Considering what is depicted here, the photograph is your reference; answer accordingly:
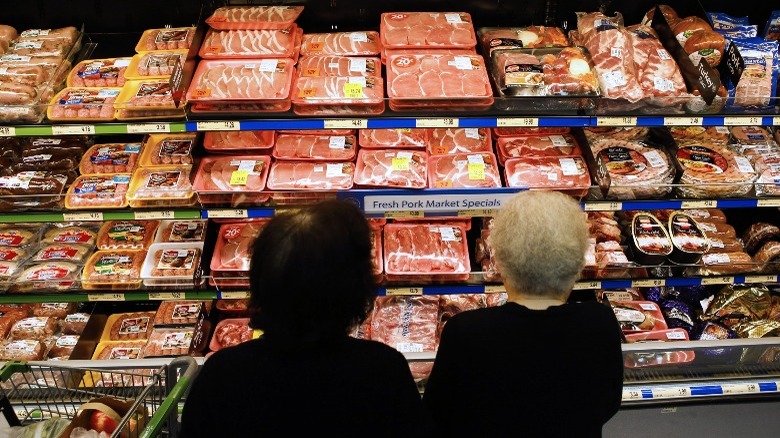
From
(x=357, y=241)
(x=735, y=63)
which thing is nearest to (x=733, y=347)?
(x=735, y=63)

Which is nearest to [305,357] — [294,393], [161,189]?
[294,393]

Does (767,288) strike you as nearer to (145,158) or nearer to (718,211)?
(718,211)

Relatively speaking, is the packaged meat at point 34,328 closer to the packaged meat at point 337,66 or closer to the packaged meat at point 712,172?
the packaged meat at point 337,66

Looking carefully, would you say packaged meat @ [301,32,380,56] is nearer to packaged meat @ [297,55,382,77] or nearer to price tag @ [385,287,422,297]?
packaged meat @ [297,55,382,77]

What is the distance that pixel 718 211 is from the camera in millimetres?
3781

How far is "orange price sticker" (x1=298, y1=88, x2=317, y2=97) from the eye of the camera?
117 inches

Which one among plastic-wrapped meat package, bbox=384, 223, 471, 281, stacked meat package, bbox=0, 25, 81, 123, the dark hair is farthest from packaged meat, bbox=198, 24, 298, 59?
the dark hair

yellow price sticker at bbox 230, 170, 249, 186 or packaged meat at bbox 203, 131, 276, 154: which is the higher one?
packaged meat at bbox 203, 131, 276, 154

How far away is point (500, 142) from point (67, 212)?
7.28ft

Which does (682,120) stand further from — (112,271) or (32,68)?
(32,68)

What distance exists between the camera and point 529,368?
1969 millimetres

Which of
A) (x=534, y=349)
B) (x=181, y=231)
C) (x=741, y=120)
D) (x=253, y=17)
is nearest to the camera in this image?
(x=534, y=349)

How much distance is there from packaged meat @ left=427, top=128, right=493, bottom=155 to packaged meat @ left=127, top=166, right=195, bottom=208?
1.26 m

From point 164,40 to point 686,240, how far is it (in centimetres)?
294
